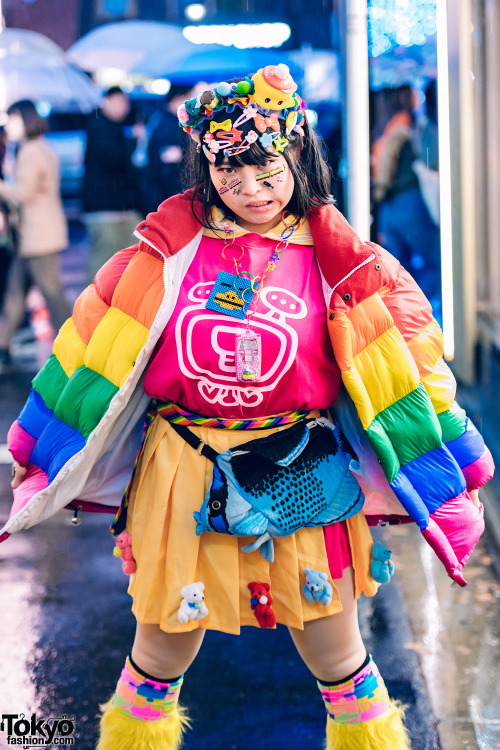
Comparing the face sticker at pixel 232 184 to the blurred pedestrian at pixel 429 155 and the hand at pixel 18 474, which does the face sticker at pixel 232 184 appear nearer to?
the hand at pixel 18 474

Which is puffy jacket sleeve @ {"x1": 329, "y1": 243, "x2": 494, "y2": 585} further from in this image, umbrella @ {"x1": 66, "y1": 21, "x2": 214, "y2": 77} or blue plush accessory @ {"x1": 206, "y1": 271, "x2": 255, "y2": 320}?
umbrella @ {"x1": 66, "y1": 21, "x2": 214, "y2": 77}

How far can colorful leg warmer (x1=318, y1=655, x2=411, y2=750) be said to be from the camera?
2.43 meters

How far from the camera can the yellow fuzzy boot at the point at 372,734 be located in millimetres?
2432

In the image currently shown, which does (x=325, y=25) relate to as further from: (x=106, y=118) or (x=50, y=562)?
(x=50, y=562)

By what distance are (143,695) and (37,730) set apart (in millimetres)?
645

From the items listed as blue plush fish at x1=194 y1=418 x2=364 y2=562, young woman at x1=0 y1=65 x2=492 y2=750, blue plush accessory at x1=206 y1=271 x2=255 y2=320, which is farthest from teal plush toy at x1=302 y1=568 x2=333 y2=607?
blue plush accessory at x1=206 y1=271 x2=255 y2=320

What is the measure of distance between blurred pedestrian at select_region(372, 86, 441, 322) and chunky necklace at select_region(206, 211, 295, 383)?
4.14 metres

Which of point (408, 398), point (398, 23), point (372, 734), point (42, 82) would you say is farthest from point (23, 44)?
point (372, 734)

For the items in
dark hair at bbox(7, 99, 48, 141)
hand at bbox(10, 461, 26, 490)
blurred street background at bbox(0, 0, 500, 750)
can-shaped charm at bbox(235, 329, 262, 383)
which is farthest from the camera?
dark hair at bbox(7, 99, 48, 141)

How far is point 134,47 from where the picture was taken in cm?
905

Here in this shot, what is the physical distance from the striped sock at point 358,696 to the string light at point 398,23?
4444mm

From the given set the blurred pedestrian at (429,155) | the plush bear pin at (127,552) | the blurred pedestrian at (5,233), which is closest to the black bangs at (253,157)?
the plush bear pin at (127,552)

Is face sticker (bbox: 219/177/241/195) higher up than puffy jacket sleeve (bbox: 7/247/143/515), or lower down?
higher up

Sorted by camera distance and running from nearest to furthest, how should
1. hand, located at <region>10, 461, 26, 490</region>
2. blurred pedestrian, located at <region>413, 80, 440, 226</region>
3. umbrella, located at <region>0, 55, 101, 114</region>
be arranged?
hand, located at <region>10, 461, 26, 490</region> < blurred pedestrian, located at <region>413, 80, 440, 226</region> < umbrella, located at <region>0, 55, 101, 114</region>
